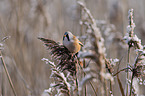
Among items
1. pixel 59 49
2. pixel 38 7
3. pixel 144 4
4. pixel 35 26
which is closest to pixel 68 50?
pixel 59 49

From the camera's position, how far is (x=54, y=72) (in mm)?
561

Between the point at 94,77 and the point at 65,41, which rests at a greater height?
the point at 65,41

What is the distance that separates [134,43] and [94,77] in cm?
25

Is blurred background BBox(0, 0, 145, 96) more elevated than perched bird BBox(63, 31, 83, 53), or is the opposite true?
blurred background BBox(0, 0, 145, 96)

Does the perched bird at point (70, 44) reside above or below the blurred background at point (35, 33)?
below

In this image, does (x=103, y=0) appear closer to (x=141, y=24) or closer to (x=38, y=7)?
(x=141, y=24)

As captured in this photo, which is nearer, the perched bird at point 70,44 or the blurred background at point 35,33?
the perched bird at point 70,44

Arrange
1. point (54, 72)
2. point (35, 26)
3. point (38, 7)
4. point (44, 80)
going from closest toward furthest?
point (54, 72) < point (38, 7) < point (44, 80) < point (35, 26)

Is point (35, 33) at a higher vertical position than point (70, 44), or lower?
higher

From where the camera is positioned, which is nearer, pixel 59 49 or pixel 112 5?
pixel 59 49

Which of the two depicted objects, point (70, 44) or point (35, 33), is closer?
point (70, 44)

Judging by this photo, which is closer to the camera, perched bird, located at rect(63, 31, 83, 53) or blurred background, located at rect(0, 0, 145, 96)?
perched bird, located at rect(63, 31, 83, 53)

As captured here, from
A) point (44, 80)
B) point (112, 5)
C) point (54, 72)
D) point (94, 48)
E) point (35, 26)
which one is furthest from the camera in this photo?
point (35, 26)

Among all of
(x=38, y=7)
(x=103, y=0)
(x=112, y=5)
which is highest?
(x=103, y=0)
